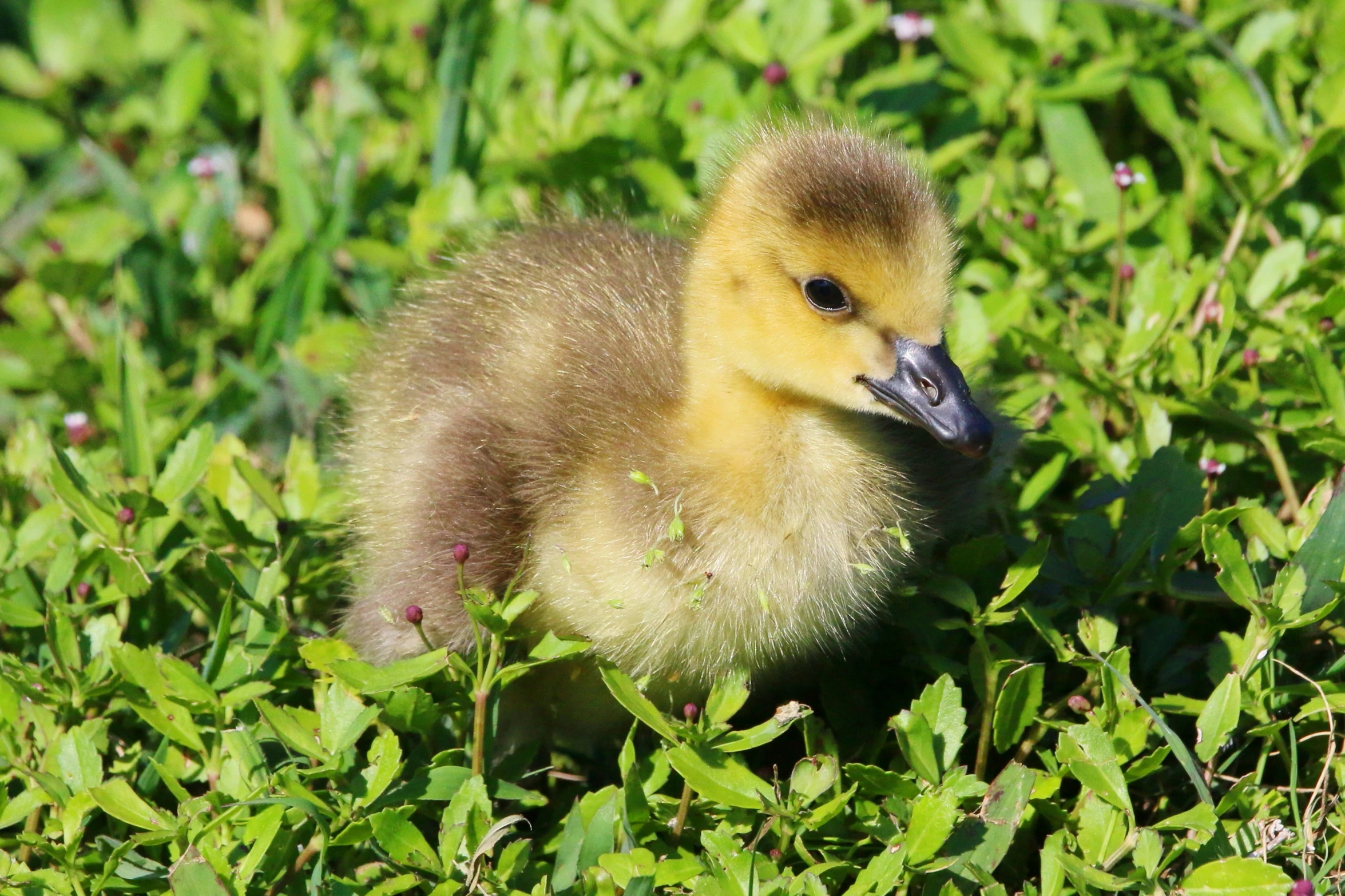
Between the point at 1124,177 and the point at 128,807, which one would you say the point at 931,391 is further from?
the point at 128,807

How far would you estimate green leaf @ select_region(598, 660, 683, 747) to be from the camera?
5.49 feet

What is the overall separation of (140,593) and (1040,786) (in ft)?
4.11

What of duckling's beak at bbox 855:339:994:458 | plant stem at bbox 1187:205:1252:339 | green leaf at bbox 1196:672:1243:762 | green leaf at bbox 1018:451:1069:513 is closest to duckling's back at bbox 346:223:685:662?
duckling's beak at bbox 855:339:994:458

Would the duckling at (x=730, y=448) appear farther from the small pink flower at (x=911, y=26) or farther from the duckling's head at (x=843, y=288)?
the small pink flower at (x=911, y=26)

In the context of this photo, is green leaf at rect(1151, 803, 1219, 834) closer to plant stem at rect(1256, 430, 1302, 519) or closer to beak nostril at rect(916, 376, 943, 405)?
beak nostril at rect(916, 376, 943, 405)

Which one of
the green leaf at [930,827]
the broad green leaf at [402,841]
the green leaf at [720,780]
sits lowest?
the broad green leaf at [402,841]

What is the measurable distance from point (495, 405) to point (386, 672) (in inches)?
15.4

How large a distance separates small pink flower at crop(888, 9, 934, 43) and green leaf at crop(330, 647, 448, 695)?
180 cm

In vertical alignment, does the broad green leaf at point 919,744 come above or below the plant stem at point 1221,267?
below

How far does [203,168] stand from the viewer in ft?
9.78

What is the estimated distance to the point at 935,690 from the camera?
68.5 inches

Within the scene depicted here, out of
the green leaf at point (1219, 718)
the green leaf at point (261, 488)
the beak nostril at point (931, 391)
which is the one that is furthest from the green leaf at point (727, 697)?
the green leaf at point (261, 488)

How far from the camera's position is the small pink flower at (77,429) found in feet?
8.05

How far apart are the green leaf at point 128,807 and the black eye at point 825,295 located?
0.97m
